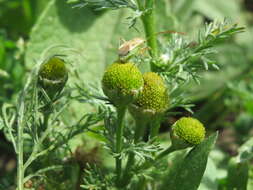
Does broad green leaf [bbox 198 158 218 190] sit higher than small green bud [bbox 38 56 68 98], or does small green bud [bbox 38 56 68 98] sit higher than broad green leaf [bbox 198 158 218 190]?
small green bud [bbox 38 56 68 98]

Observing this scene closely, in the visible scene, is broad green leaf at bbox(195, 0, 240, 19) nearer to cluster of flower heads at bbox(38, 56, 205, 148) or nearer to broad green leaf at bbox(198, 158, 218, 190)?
broad green leaf at bbox(198, 158, 218, 190)

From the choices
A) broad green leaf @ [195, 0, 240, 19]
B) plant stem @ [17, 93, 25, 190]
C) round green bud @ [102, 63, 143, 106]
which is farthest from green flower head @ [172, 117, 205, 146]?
broad green leaf @ [195, 0, 240, 19]

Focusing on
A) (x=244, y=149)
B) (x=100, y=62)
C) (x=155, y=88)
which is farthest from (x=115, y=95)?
(x=100, y=62)

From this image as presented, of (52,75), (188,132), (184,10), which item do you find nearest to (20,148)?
(52,75)

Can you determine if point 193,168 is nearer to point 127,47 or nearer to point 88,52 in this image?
point 127,47

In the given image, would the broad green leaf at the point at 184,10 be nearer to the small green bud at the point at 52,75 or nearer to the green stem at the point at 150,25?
the green stem at the point at 150,25

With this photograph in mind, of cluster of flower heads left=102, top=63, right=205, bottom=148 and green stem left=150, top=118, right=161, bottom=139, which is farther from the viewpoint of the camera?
green stem left=150, top=118, right=161, bottom=139

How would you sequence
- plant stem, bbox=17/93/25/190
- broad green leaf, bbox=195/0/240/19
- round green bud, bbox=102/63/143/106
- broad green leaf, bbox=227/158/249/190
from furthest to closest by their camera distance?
broad green leaf, bbox=195/0/240/19 → broad green leaf, bbox=227/158/249/190 → plant stem, bbox=17/93/25/190 → round green bud, bbox=102/63/143/106
